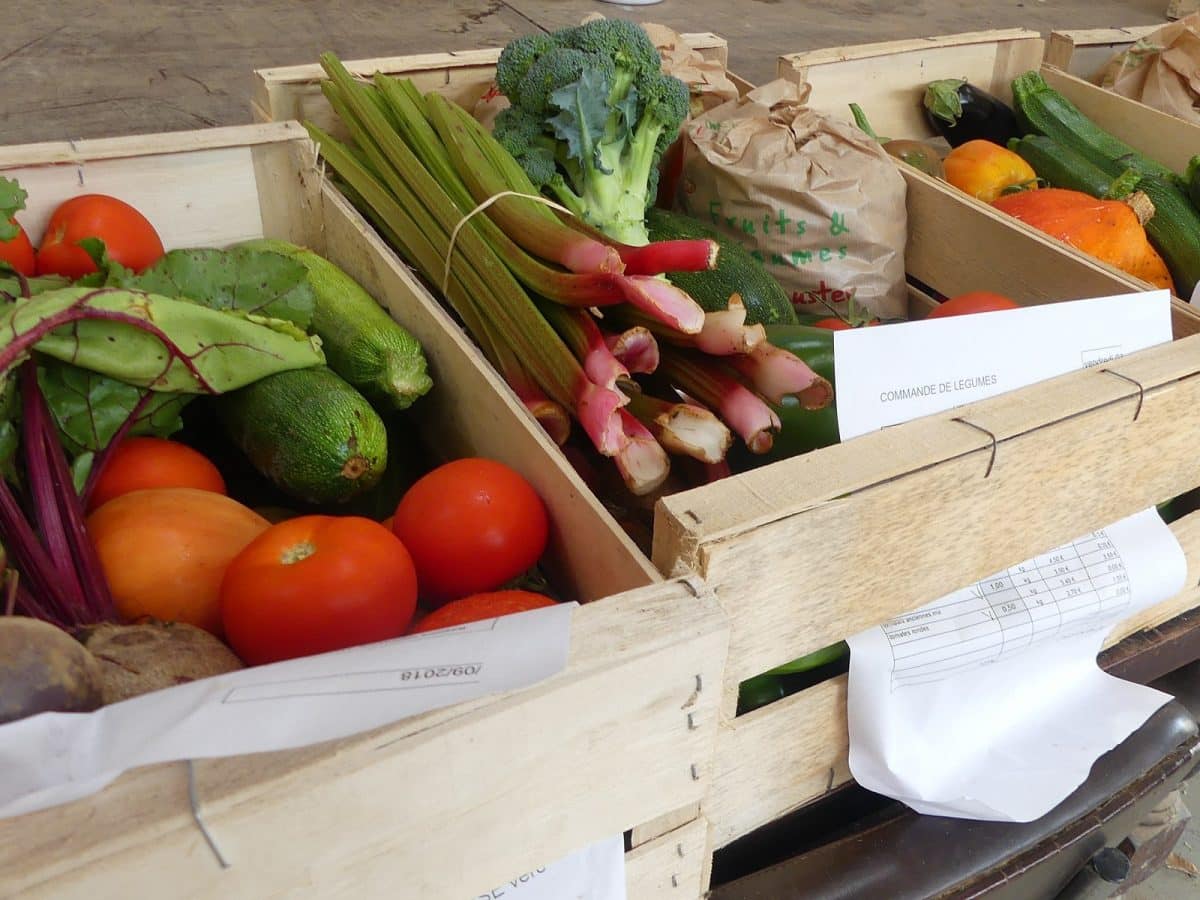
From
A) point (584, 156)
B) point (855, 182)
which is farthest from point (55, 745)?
point (855, 182)

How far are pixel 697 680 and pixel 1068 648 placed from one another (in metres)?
0.41

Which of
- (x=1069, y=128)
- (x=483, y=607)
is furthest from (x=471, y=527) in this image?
(x=1069, y=128)

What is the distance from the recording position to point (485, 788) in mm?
460

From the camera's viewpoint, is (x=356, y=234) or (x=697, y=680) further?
(x=356, y=234)

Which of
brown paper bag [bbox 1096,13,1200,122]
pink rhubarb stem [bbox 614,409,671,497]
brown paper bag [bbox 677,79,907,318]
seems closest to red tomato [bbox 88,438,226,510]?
pink rhubarb stem [bbox 614,409,671,497]

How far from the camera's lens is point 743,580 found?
0.54 meters

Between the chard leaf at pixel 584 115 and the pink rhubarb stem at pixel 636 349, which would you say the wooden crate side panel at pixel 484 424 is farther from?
the chard leaf at pixel 584 115

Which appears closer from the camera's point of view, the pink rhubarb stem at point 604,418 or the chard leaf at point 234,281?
the pink rhubarb stem at point 604,418

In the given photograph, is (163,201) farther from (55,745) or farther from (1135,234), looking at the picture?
(1135,234)

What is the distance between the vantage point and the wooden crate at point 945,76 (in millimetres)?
1395

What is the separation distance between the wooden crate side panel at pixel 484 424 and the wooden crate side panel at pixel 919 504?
6cm

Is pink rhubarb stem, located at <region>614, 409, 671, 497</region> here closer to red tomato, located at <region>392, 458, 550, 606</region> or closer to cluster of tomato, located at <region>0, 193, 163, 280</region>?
red tomato, located at <region>392, 458, 550, 606</region>

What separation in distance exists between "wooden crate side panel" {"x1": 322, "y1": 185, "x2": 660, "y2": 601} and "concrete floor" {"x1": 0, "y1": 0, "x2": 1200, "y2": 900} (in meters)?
1.89

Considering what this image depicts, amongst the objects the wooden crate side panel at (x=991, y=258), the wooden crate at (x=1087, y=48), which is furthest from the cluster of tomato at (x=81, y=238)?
the wooden crate at (x=1087, y=48)
